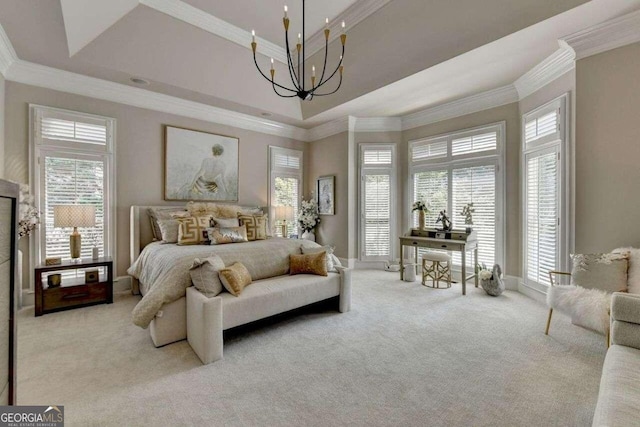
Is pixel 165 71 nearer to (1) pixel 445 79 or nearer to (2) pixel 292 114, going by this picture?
(2) pixel 292 114

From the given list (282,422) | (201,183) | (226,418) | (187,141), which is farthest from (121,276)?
(282,422)

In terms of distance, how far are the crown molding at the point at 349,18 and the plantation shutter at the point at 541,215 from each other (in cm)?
294

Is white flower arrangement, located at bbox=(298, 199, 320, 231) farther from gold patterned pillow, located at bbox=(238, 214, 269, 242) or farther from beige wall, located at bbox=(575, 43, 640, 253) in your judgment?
beige wall, located at bbox=(575, 43, 640, 253)

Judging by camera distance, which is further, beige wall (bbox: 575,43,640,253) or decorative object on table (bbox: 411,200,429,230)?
decorative object on table (bbox: 411,200,429,230)

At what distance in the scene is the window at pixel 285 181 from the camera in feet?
19.1

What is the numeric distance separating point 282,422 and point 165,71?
14.0 ft

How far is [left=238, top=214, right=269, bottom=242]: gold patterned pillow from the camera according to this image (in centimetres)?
426

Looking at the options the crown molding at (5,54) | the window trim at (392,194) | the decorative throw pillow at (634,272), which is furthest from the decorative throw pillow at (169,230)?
the decorative throw pillow at (634,272)

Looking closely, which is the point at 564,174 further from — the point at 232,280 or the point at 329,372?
the point at 232,280

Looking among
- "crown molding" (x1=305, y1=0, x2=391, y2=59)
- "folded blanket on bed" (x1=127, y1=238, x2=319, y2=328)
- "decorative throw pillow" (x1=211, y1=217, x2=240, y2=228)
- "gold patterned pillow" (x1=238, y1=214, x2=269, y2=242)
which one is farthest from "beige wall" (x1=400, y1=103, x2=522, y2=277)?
"decorative throw pillow" (x1=211, y1=217, x2=240, y2=228)

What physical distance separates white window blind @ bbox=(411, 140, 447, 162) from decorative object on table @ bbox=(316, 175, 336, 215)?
66.2 inches

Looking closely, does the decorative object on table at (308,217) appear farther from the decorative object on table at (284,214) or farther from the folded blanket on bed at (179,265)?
the folded blanket on bed at (179,265)

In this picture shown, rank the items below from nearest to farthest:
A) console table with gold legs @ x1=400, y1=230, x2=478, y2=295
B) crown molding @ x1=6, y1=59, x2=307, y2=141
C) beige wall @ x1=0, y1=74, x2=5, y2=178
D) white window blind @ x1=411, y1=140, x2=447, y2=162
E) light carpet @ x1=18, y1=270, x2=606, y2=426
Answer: light carpet @ x1=18, y1=270, x2=606, y2=426
beige wall @ x1=0, y1=74, x2=5, y2=178
crown molding @ x1=6, y1=59, x2=307, y2=141
console table with gold legs @ x1=400, y1=230, x2=478, y2=295
white window blind @ x1=411, y1=140, x2=447, y2=162

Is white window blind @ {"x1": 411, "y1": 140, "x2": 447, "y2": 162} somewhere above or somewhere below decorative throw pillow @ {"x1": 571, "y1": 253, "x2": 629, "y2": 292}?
above
